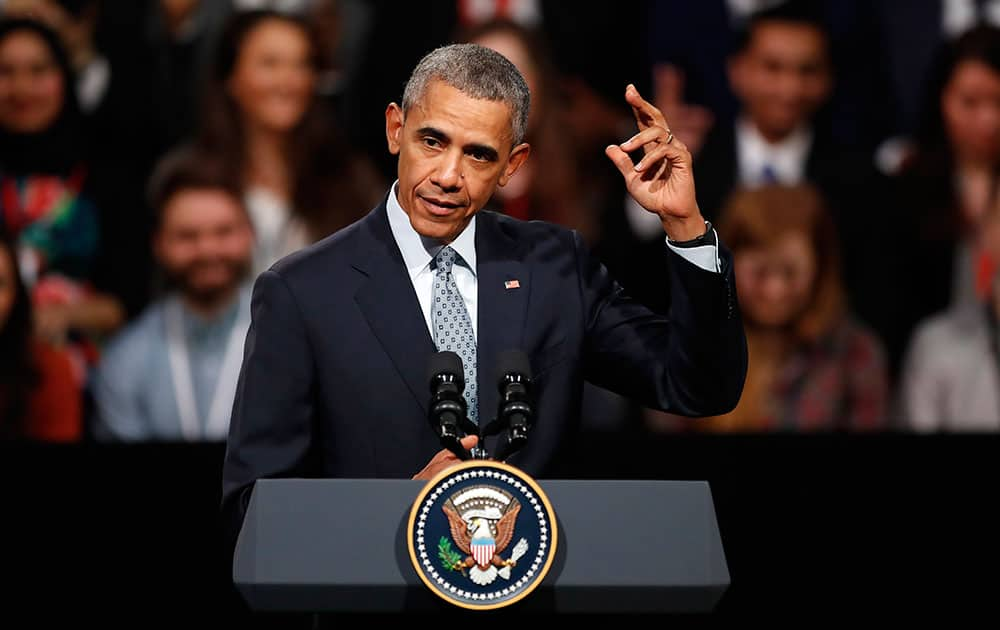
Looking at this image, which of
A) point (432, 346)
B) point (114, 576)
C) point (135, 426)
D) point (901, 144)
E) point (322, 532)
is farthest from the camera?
point (901, 144)

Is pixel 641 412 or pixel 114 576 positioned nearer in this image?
pixel 114 576

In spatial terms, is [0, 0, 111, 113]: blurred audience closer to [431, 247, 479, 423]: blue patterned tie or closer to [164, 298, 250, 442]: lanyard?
[164, 298, 250, 442]: lanyard

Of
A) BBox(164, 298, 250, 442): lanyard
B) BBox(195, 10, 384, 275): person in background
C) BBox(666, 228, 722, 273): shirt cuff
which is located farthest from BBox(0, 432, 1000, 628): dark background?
BBox(666, 228, 722, 273): shirt cuff

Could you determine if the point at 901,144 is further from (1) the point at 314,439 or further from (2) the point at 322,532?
(2) the point at 322,532

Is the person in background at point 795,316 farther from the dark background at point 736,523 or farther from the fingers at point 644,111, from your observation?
the fingers at point 644,111

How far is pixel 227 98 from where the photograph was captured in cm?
471

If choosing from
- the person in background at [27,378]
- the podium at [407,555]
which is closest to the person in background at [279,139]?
the person in background at [27,378]

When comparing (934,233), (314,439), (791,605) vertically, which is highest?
(314,439)

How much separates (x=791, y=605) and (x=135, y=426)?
6.51 feet

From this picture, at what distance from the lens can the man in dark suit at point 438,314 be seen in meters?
2.08

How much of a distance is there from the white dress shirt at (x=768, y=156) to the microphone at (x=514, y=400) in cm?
298

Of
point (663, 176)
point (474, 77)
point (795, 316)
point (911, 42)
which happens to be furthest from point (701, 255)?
point (911, 42)

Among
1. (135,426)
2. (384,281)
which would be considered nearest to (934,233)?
(135,426)

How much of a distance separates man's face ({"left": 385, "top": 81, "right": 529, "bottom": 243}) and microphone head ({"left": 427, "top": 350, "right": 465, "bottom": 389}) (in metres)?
0.32
